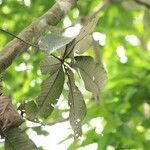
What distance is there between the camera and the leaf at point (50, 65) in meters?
1.29

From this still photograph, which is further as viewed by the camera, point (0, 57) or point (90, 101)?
point (90, 101)

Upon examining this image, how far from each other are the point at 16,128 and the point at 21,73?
50.8 inches

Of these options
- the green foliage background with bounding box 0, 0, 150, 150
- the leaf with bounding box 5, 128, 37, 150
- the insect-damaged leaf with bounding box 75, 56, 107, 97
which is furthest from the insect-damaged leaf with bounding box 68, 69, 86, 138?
the green foliage background with bounding box 0, 0, 150, 150

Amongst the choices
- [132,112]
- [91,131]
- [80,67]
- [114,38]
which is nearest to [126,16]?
[114,38]

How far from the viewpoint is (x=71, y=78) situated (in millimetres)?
1300

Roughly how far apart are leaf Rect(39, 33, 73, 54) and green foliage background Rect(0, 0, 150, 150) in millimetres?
731

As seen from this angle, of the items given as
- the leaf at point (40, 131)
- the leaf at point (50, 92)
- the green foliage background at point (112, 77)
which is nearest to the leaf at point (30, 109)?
the leaf at point (50, 92)

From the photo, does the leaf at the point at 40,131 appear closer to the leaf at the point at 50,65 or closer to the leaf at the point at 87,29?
the leaf at the point at 50,65

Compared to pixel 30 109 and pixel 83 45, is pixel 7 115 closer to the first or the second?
pixel 30 109

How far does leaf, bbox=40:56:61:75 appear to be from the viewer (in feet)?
4.24

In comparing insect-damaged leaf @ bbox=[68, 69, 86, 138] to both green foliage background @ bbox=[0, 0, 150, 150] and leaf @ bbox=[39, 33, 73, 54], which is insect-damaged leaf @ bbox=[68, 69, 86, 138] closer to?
leaf @ bbox=[39, 33, 73, 54]

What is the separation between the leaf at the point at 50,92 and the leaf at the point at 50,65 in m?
0.01

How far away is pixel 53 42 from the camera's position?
43.1 inches

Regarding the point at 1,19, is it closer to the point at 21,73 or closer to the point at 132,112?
the point at 21,73
